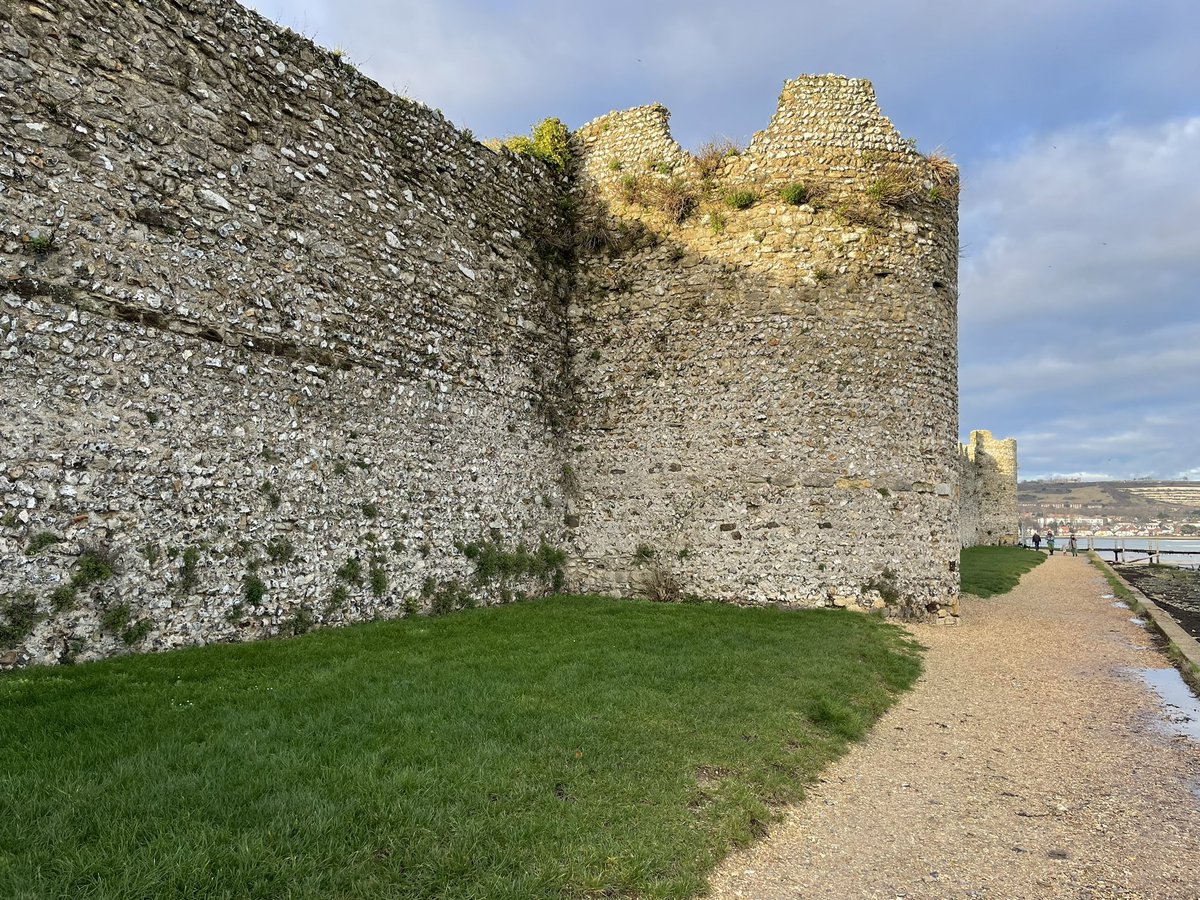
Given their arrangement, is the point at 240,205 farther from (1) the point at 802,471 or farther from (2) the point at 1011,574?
(2) the point at 1011,574

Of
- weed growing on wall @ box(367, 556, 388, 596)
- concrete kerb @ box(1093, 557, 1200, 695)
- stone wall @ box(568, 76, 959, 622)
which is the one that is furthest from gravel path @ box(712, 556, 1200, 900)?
weed growing on wall @ box(367, 556, 388, 596)

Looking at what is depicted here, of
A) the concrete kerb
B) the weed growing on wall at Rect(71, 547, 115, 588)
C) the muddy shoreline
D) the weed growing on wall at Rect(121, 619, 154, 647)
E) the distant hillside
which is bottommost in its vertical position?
the muddy shoreline

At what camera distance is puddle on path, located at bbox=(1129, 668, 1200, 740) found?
6.83 metres

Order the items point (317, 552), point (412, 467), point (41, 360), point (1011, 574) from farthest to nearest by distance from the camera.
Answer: point (1011, 574)
point (412, 467)
point (317, 552)
point (41, 360)

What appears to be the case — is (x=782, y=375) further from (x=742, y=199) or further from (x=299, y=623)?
(x=299, y=623)

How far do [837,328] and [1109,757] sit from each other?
8.04 meters

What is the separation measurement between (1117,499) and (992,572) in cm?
17164

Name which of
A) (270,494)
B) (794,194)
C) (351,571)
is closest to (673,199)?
(794,194)

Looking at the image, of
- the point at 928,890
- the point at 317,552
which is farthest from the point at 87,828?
the point at 317,552

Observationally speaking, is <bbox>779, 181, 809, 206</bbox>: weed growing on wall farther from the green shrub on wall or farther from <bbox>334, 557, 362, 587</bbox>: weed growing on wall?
<bbox>334, 557, 362, 587</bbox>: weed growing on wall

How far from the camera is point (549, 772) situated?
15.2 ft

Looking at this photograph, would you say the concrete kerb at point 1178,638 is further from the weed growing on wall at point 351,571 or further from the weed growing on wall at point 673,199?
the weed growing on wall at point 673,199

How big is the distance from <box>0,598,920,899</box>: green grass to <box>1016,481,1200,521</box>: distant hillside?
489ft

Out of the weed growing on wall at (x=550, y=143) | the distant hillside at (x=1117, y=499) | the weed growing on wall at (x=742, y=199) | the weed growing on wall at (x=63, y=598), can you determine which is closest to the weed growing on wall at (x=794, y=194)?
the weed growing on wall at (x=742, y=199)
